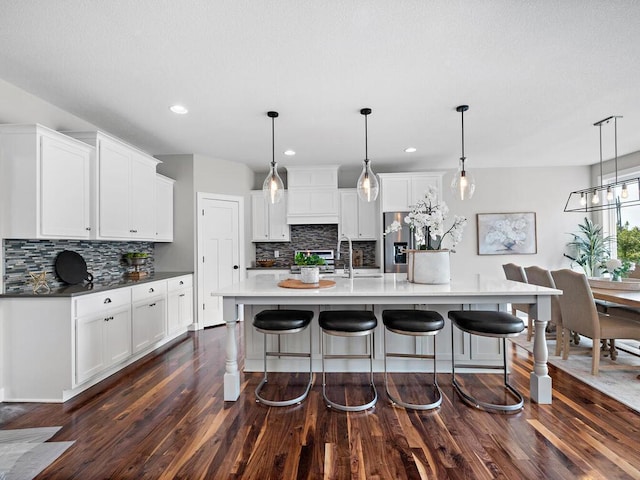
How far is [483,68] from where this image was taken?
2.37 meters

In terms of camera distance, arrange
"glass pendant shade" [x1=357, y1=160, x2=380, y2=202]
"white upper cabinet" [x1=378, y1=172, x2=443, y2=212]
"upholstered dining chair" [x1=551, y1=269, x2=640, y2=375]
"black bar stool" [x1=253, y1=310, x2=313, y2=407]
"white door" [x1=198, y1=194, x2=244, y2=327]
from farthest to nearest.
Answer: "white upper cabinet" [x1=378, y1=172, x2=443, y2=212]
"white door" [x1=198, y1=194, x2=244, y2=327]
"glass pendant shade" [x1=357, y1=160, x2=380, y2=202]
"upholstered dining chair" [x1=551, y1=269, x2=640, y2=375]
"black bar stool" [x1=253, y1=310, x2=313, y2=407]

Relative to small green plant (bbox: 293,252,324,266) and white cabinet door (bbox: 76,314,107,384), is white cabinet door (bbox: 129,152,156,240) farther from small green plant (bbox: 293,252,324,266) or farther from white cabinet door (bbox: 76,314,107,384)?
small green plant (bbox: 293,252,324,266)

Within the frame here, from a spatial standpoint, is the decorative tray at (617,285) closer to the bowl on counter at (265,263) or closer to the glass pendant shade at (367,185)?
the glass pendant shade at (367,185)

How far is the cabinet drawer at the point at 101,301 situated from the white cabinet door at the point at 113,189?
0.61m

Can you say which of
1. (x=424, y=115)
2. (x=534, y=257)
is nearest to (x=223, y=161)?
(x=424, y=115)

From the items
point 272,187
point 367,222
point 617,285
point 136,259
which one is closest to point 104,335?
point 136,259

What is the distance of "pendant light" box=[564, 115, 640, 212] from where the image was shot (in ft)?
11.3

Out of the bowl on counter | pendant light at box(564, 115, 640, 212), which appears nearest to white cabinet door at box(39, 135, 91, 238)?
the bowl on counter

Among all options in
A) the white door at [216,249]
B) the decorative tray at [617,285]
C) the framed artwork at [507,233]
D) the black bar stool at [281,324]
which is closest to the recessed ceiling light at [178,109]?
the white door at [216,249]

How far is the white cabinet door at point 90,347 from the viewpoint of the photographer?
2480 mm

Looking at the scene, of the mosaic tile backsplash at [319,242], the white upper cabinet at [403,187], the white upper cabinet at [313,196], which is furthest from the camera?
the mosaic tile backsplash at [319,242]

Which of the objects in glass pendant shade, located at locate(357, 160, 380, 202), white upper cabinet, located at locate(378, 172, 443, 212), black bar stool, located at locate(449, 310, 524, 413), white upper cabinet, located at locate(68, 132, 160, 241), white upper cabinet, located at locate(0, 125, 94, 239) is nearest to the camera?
black bar stool, located at locate(449, 310, 524, 413)

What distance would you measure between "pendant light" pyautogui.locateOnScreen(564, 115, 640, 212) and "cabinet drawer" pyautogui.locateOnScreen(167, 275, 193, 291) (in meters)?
5.11

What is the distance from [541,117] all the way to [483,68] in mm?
1470
